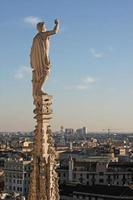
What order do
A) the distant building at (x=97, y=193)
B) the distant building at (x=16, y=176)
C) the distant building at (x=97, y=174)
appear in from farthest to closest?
the distant building at (x=97, y=174) < the distant building at (x=16, y=176) < the distant building at (x=97, y=193)

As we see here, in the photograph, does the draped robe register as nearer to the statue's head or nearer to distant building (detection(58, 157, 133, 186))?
the statue's head

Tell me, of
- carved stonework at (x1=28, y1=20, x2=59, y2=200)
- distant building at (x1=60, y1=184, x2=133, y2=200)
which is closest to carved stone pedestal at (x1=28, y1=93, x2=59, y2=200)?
carved stonework at (x1=28, y1=20, x2=59, y2=200)

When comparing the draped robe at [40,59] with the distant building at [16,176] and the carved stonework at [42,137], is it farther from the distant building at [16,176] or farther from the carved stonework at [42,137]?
the distant building at [16,176]

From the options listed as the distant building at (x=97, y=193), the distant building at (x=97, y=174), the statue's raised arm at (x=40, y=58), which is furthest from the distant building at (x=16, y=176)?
the statue's raised arm at (x=40, y=58)

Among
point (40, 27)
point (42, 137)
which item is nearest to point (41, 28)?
point (40, 27)

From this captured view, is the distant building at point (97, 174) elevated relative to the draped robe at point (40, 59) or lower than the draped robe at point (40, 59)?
lower

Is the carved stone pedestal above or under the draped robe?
under

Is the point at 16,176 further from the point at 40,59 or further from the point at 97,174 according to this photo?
the point at 40,59
